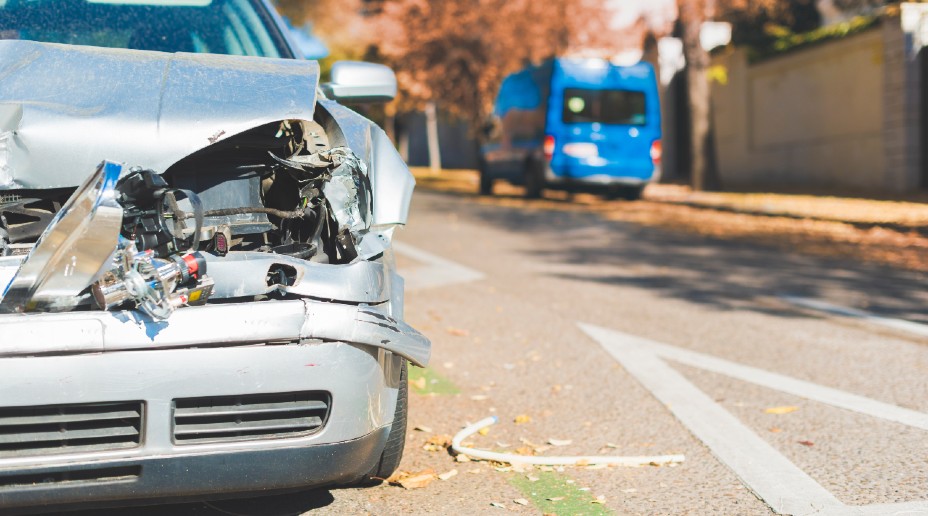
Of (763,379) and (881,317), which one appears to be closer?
(763,379)

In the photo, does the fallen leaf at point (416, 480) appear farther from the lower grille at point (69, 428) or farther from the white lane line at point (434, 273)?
the white lane line at point (434, 273)

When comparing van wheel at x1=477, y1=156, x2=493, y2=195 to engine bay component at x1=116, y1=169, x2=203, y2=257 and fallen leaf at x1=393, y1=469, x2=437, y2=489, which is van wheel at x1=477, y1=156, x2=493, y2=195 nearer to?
fallen leaf at x1=393, y1=469, x2=437, y2=489

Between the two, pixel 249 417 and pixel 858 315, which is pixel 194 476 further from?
pixel 858 315

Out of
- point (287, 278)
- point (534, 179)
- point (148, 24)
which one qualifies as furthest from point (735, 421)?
point (534, 179)

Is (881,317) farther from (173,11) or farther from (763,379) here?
(173,11)

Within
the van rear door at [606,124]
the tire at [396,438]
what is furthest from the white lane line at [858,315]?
the van rear door at [606,124]

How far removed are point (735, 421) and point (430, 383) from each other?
1550 millimetres

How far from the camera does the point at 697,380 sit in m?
5.31

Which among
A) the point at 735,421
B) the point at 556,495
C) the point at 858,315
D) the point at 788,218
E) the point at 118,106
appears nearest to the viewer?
the point at 118,106

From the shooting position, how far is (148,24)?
4.58 m

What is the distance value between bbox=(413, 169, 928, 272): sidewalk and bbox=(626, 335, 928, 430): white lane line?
495cm

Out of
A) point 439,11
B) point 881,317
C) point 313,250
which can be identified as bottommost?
point 881,317

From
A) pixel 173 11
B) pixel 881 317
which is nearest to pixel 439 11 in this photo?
pixel 881 317

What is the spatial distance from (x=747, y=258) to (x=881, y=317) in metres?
3.32
